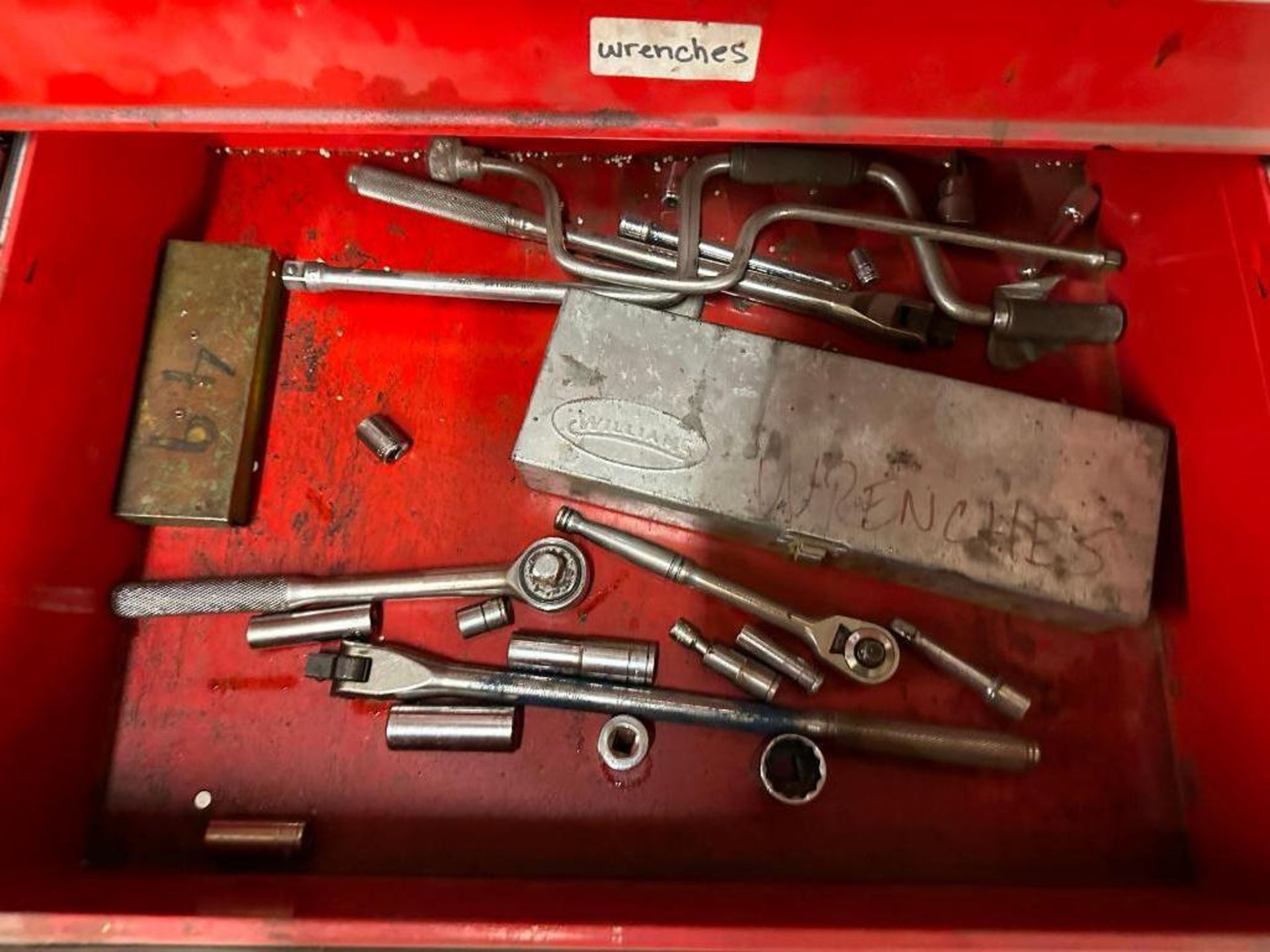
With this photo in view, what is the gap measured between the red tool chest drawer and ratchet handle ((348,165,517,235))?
39 millimetres

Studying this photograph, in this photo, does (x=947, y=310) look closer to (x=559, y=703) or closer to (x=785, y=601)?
(x=785, y=601)

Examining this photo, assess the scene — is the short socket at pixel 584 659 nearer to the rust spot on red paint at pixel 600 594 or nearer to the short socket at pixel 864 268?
the rust spot on red paint at pixel 600 594

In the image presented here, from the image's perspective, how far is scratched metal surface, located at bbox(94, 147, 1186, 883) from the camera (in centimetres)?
94

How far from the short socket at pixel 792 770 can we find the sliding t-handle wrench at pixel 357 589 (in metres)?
0.30

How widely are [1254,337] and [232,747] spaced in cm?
125

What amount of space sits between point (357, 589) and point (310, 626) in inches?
2.7

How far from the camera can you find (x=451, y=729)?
942 mm

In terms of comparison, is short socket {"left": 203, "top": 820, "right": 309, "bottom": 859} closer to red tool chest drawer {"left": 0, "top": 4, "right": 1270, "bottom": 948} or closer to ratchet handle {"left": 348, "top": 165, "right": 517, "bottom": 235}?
red tool chest drawer {"left": 0, "top": 4, "right": 1270, "bottom": 948}

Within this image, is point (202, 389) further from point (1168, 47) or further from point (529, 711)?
point (1168, 47)

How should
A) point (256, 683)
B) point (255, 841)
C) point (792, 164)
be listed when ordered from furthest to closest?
point (792, 164), point (256, 683), point (255, 841)

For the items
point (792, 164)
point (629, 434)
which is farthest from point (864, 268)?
point (629, 434)

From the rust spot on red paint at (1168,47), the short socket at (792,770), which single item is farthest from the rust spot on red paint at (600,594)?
the rust spot on red paint at (1168,47)

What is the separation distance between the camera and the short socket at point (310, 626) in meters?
0.98

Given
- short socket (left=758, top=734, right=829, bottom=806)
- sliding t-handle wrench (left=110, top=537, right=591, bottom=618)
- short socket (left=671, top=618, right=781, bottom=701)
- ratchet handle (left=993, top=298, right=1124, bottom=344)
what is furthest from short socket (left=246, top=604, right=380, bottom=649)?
ratchet handle (left=993, top=298, right=1124, bottom=344)
